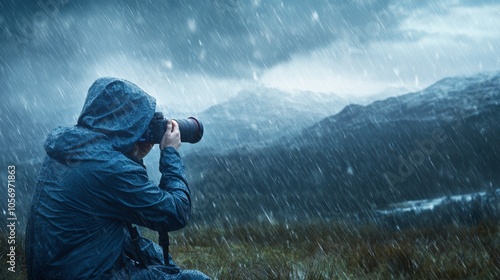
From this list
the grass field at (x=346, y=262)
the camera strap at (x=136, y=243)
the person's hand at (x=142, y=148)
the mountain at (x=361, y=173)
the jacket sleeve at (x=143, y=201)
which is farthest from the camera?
the mountain at (x=361, y=173)

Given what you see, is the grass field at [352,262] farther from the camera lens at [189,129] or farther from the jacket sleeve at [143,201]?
the jacket sleeve at [143,201]

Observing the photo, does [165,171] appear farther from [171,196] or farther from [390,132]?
[390,132]

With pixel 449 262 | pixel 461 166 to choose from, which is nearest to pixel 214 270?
pixel 449 262

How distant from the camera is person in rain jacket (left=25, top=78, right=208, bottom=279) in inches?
73.3

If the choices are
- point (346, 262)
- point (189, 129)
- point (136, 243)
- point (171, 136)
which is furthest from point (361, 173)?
point (136, 243)

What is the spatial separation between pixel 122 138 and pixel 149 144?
254mm

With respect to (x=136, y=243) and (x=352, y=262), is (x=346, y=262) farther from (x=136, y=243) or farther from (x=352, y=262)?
(x=136, y=243)

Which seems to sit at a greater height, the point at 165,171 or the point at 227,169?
the point at 165,171

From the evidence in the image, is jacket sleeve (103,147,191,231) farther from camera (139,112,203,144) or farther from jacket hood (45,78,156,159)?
camera (139,112,203,144)

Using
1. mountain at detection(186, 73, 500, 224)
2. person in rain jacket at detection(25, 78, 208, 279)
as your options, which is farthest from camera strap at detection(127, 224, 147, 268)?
mountain at detection(186, 73, 500, 224)

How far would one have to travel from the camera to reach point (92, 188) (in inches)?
73.3

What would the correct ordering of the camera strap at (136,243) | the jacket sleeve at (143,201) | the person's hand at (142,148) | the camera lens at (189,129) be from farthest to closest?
the camera lens at (189,129) → the person's hand at (142,148) → the camera strap at (136,243) → the jacket sleeve at (143,201)

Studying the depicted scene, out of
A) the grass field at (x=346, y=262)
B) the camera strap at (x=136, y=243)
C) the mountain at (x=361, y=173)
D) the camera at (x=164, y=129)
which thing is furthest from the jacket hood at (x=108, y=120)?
the mountain at (x=361, y=173)

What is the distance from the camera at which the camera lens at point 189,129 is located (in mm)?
2531
